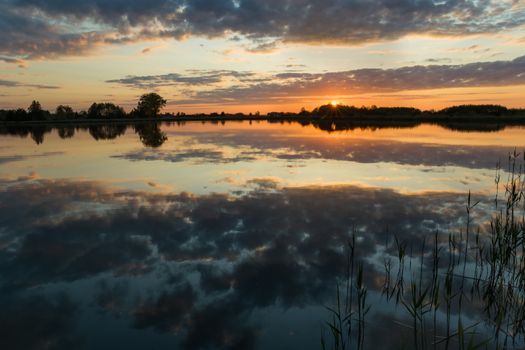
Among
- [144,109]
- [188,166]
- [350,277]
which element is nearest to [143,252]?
[350,277]

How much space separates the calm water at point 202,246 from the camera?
552cm

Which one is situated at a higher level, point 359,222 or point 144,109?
point 144,109

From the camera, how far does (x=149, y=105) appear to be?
Result: 5059 inches

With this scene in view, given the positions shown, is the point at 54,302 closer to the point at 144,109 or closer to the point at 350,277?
the point at 350,277

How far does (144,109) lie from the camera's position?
12794 centimetres

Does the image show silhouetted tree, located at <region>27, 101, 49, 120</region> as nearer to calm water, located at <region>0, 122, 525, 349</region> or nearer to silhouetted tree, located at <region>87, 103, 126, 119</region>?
silhouetted tree, located at <region>87, 103, 126, 119</region>

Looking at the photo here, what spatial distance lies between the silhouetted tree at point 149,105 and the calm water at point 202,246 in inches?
4507

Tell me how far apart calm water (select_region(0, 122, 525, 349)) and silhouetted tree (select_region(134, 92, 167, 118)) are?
376ft

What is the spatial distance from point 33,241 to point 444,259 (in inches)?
365

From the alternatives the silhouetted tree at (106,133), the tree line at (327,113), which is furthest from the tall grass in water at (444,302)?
the tree line at (327,113)

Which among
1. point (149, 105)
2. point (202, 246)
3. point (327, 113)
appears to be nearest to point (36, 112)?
point (149, 105)

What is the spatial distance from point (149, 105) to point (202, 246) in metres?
128

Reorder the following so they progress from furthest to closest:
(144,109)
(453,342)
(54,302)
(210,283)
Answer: (144,109) < (210,283) < (54,302) < (453,342)

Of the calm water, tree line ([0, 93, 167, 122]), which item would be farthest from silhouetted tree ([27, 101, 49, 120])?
the calm water
